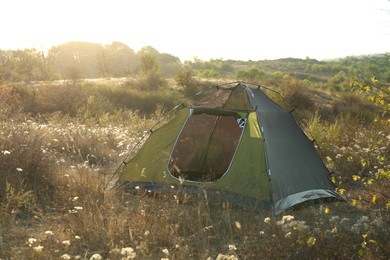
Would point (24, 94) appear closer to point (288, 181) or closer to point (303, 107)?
point (303, 107)

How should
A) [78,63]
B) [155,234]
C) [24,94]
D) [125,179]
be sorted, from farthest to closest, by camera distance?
[78,63] < [24,94] < [125,179] < [155,234]

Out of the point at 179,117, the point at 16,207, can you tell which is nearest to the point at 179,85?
the point at 179,117

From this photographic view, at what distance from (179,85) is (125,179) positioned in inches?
705

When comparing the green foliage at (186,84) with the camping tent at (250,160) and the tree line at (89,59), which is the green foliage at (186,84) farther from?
the camping tent at (250,160)

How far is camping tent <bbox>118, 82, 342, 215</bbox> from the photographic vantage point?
19.9 ft

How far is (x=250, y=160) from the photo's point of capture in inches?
249

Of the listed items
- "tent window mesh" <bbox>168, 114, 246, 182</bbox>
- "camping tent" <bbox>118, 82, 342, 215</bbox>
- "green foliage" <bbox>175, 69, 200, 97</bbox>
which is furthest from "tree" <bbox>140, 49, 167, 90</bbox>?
"camping tent" <bbox>118, 82, 342, 215</bbox>

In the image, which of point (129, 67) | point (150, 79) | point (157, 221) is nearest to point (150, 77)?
point (150, 79)

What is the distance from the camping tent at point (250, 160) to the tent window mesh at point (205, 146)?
0.03 m

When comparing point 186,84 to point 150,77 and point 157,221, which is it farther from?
point 157,221

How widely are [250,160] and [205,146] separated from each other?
86.1 inches

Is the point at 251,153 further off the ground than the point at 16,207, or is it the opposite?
the point at 251,153

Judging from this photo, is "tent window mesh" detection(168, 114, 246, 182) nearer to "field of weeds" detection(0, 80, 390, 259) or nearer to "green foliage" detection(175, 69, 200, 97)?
"field of weeds" detection(0, 80, 390, 259)

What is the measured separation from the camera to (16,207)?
5461mm
